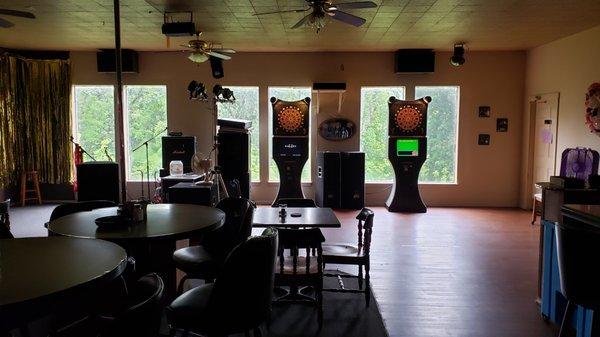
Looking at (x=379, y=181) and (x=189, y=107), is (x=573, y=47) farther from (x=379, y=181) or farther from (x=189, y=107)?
(x=189, y=107)

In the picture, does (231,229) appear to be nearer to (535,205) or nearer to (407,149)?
(407,149)

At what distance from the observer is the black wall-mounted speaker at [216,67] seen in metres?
7.21

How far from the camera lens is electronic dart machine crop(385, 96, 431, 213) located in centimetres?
729

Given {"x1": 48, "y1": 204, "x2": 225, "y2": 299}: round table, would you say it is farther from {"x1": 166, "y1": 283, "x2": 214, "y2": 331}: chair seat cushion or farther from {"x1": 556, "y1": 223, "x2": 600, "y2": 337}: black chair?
{"x1": 556, "y1": 223, "x2": 600, "y2": 337}: black chair

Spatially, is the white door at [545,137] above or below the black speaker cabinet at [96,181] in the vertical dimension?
above

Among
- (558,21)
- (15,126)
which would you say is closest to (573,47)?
(558,21)

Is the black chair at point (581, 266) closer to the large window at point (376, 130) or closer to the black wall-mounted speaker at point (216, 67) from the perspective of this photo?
the large window at point (376, 130)

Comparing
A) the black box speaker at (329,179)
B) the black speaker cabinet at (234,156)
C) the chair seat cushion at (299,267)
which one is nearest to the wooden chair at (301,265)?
the chair seat cushion at (299,267)

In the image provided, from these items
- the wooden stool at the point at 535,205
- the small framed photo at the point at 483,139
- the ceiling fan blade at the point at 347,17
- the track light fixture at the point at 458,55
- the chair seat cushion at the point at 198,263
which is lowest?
the wooden stool at the point at 535,205

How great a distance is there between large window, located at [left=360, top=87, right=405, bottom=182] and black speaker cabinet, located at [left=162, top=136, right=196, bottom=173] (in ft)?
10.4

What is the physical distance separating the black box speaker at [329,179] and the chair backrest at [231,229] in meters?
4.33

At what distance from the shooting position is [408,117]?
7289 mm

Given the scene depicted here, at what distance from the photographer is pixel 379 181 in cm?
808

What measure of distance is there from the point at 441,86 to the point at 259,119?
3.43 meters
